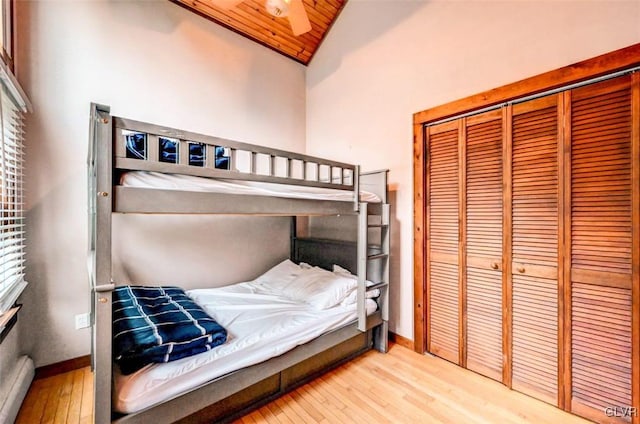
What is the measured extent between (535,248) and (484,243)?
12.4 inches

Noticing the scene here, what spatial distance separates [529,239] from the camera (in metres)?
1.89

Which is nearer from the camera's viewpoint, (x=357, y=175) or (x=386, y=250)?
(x=357, y=175)

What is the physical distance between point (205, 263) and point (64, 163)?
1.38 metres

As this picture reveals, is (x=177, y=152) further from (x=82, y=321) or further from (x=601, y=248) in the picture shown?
(x=601, y=248)

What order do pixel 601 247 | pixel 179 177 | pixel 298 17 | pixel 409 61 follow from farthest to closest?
pixel 409 61
pixel 298 17
pixel 601 247
pixel 179 177

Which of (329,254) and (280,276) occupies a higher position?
(329,254)

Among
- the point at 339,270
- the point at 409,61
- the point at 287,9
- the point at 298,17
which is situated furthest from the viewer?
the point at 339,270

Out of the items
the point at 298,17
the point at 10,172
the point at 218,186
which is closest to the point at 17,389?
the point at 10,172

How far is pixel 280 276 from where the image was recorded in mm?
2842

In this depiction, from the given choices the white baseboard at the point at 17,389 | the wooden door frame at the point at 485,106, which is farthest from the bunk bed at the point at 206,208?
the white baseboard at the point at 17,389

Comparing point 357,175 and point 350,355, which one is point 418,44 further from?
point 350,355

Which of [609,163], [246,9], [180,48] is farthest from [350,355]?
[246,9]

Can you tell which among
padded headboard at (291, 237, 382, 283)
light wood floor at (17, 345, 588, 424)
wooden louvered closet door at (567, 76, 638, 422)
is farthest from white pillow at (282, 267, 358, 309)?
wooden louvered closet door at (567, 76, 638, 422)

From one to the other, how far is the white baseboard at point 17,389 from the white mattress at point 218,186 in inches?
58.1
